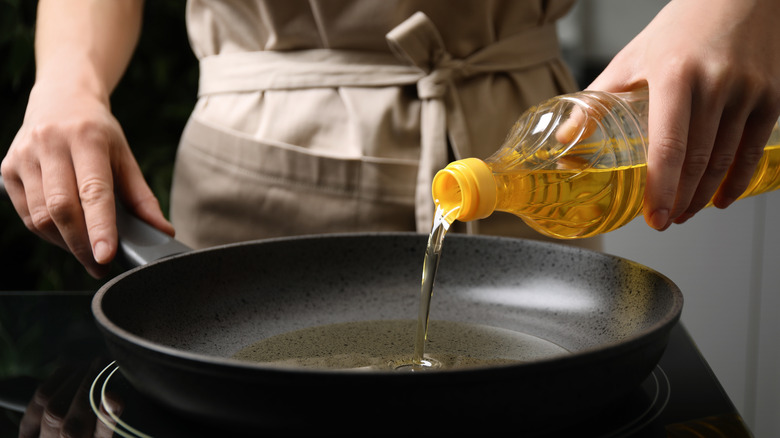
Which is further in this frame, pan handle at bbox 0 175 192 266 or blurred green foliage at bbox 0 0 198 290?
blurred green foliage at bbox 0 0 198 290

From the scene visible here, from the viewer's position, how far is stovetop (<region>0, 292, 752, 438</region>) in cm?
42

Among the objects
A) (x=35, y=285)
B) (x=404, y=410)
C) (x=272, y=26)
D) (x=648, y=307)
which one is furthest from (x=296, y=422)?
(x=35, y=285)

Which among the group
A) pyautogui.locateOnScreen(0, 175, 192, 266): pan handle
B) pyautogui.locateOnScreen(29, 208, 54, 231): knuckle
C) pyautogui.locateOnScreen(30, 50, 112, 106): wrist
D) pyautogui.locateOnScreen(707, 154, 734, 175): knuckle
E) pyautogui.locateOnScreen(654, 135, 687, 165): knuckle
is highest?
pyautogui.locateOnScreen(654, 135, 687, 165): knuckle

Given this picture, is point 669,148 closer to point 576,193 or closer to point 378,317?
point 576,193

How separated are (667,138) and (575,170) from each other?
79 mm

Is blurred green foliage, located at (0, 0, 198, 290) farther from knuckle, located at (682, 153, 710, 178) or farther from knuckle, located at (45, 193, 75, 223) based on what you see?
knuckle, located at (682, 153, 710, 178)

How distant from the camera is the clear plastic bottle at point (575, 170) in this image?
0.54 meters

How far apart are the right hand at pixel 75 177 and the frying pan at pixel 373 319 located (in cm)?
3

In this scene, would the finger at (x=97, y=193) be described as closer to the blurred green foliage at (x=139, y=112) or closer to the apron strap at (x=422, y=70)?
the apron strap at (x=422, y=70)

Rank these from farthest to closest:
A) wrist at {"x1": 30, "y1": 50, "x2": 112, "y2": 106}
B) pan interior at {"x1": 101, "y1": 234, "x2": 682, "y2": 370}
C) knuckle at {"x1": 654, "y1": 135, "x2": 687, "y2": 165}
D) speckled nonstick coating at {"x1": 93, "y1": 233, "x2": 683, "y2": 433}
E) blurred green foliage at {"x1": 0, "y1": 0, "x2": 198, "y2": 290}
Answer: blurred green foliage at {"x1": 0, "y1": 0, "x2": 198, "y2": 290}, wrist at {"x1": 30, "y1": 50, "x2": 112, "y2": 106}, pan interior at {"x1": 101, "y1": 234, "x2": 682, "y2": 370}, knuckle at {"x1": 654, "y1": 135, "x2": 687, "y2": 165}, speckled nonstick coating at {"x1": 93, "y1": 233, "x2": 683, "y2": 433}

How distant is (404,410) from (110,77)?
0.61 meters

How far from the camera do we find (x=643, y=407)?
0.44m

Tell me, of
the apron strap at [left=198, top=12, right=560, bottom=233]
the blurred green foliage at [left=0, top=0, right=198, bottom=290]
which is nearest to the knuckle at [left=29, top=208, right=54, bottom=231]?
the apron strap at [left=198, top=12, right=560, bottom=233]

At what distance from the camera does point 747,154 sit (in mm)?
542
